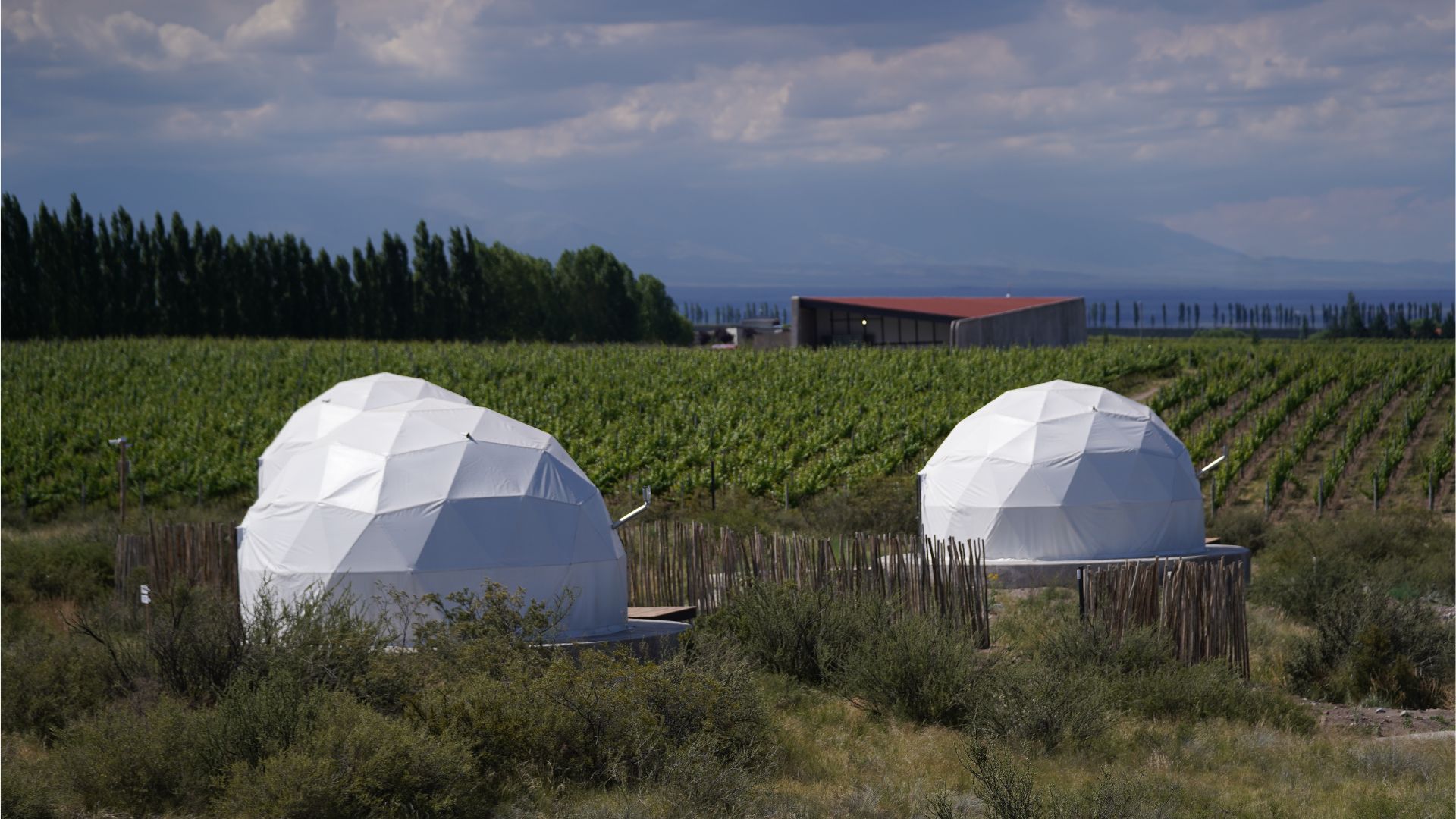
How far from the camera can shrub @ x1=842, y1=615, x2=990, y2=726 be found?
1009 cm

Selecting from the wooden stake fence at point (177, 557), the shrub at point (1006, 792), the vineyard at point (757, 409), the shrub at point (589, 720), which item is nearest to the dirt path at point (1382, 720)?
the shrub at point (1006, 792)

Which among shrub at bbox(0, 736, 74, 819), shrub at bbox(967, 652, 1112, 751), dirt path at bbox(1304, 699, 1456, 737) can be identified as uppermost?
shrub at bbox(0, 736, 74, 819)

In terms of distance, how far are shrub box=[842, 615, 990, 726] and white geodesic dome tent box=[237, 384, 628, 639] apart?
248cm

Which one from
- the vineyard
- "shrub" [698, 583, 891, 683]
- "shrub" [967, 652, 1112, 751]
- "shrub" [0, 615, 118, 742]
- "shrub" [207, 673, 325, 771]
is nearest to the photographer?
"shrub" [207, 673, 325, 771]

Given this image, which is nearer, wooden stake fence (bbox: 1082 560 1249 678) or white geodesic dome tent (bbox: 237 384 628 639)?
white geodesic dome tent (bbox: 237 384 628 639)

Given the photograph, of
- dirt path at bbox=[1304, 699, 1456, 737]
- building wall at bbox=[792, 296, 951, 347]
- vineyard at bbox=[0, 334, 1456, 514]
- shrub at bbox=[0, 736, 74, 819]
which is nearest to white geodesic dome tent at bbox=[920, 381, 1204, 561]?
dirt path at bbox=[1304, 699, 1456, 737]

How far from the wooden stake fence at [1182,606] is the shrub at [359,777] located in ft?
21.3

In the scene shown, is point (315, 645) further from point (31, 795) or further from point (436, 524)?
point (436, 524)

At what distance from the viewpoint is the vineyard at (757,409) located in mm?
27406

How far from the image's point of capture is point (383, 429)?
12.3 m

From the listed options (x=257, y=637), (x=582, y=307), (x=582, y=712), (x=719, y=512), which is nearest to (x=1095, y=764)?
(x=582, y=712)

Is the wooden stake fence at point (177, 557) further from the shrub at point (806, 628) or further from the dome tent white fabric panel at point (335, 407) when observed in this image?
the shrub at point (806, 628)

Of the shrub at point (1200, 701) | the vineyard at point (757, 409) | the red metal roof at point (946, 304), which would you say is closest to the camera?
the shrub at point (1200, 701)

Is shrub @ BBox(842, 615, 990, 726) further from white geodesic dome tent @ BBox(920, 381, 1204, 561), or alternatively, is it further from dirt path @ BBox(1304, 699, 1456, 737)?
white geodesic dome tent @ BBox(920, 381, 1204, 561)
